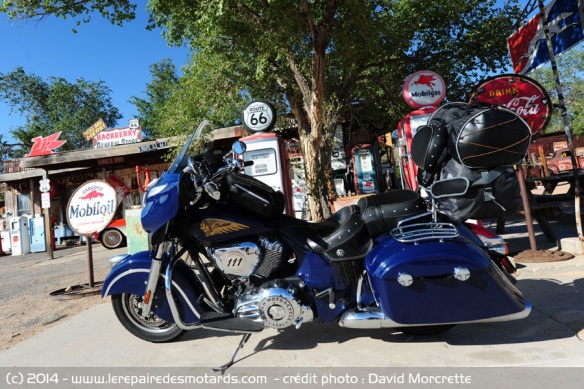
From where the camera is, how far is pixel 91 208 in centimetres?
536

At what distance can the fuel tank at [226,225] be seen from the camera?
2793 millimetres

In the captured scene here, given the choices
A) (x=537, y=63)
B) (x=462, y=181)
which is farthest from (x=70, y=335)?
(x=537, y=63)

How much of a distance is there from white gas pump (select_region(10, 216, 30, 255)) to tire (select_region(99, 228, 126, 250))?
4.90m

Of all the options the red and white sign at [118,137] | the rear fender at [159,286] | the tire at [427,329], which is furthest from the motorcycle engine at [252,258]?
the red and white sign at [118,137]

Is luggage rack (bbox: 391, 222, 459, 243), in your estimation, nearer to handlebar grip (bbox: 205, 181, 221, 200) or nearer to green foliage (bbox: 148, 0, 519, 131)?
handlebar grip (bbox: 205, 181, 221, 200)

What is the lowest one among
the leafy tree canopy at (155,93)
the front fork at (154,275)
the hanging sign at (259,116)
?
the front fork at (154,275)

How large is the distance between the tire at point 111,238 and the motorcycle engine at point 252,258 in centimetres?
1145

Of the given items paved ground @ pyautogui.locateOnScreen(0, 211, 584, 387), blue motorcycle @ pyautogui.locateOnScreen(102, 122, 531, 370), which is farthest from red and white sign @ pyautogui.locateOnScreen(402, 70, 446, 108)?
blue motorcycle @ pyautogui.locateOnScreen(102, 122, 531, 370)

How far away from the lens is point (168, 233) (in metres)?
2.87

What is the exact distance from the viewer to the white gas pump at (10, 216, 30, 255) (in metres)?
15.2

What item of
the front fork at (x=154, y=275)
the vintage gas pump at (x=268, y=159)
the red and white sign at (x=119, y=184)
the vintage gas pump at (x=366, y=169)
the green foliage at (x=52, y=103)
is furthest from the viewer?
the green foliage at (x=52, y=103)

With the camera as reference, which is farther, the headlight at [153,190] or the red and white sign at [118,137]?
the red and white sign at [118,137]

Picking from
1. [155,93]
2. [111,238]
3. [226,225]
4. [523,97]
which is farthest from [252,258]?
[155,93]

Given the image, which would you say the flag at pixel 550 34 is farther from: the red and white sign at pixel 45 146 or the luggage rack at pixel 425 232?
the red and white sign at pixel 45 146
